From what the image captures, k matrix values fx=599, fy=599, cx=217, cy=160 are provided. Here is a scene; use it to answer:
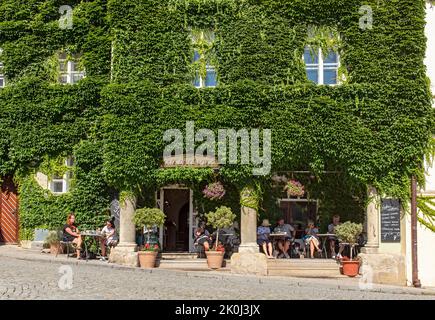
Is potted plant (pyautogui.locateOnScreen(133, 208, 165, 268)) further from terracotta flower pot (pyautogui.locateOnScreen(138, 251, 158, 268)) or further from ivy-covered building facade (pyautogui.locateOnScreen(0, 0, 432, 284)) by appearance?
ivy-covered building facade (pyautogui.locateOnScreen(0, 0, 432, 284))

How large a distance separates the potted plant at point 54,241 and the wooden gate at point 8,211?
2.26m

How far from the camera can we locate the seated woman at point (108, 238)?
1933cm

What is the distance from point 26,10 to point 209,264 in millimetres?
11390

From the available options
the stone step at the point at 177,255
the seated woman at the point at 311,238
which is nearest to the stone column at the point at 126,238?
the stone step at the point at 177,255

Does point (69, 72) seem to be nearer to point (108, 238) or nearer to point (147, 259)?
point (108, 238)

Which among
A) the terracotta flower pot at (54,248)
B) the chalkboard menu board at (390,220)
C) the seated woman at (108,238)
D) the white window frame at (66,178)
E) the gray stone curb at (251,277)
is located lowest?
the gray stone curb at (251,277)

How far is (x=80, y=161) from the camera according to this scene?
20.4 meters

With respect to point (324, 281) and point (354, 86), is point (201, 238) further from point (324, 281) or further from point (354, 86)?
point (354, 86)

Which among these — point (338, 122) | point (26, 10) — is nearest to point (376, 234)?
point (338, 122)

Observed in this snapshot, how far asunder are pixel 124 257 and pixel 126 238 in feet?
2.06

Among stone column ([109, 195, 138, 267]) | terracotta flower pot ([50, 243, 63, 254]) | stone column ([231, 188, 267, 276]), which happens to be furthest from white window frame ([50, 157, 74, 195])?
stone column ([231, 188, 267, 276])

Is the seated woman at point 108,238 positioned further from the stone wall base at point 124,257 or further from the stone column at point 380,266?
the stone column at point 380,266

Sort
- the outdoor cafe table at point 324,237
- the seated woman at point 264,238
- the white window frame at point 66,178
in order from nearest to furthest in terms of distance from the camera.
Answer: the seated woman at point 264,238 < the outdoor cafe table at point 324,237 < the white window frame at point 66,178

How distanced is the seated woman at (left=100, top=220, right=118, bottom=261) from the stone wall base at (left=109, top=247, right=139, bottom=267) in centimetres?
85
